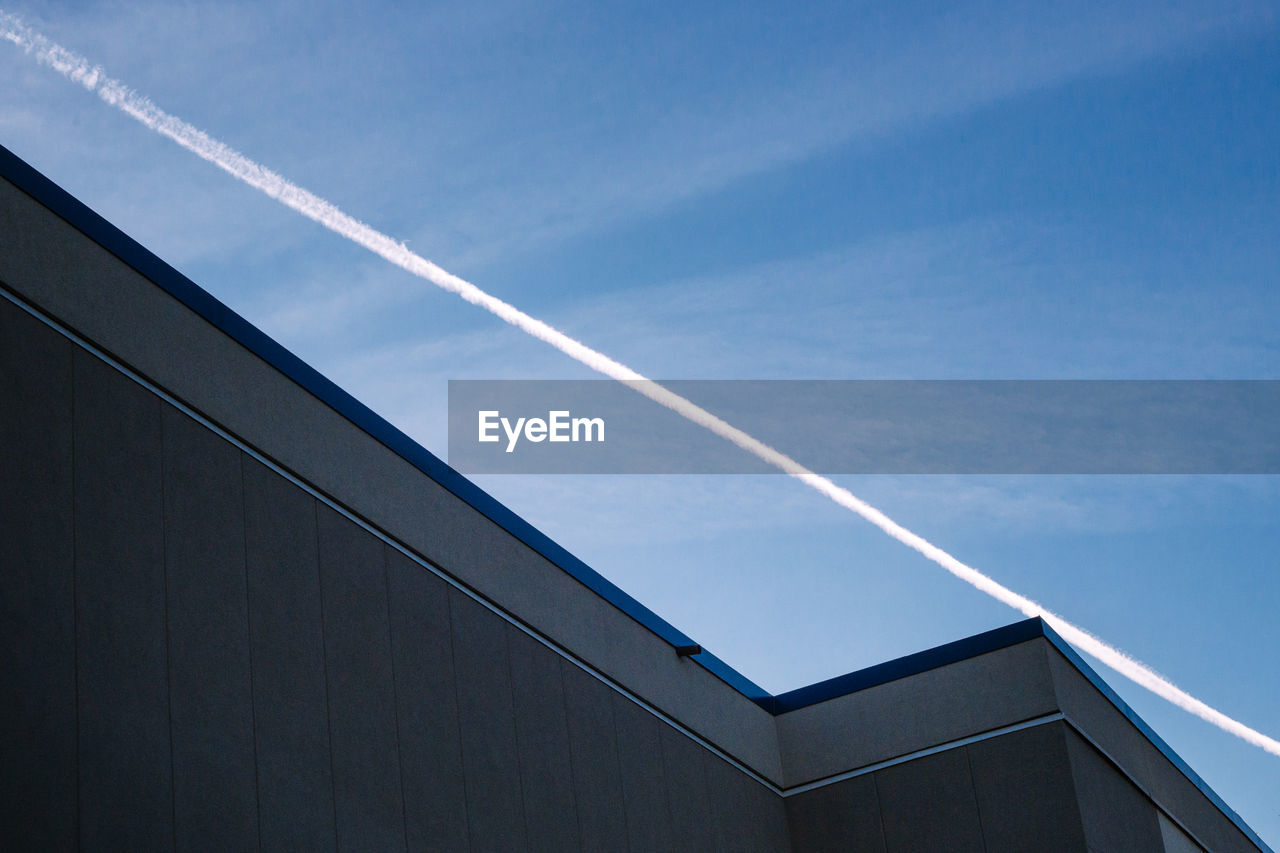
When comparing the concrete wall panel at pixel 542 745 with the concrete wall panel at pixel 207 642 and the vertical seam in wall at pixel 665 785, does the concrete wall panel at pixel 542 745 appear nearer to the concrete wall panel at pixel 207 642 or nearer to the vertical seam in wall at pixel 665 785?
the vertical seam in wall at pixel 665 785

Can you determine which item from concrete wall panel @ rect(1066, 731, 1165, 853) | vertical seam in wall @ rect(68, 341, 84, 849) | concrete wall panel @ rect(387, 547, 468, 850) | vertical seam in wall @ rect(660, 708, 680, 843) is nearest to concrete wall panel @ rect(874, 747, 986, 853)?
concrete wall panel @ rect(1066, 731, 1165, 853)

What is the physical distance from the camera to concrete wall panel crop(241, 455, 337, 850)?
997cm

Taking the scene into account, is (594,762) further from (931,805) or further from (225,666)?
(225,666)

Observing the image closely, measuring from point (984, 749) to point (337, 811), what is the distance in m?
8.77

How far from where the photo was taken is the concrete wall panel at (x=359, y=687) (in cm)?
1070

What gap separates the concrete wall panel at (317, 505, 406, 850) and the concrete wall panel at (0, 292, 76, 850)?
2.62 metres

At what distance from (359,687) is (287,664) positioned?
Answer: 89 cm

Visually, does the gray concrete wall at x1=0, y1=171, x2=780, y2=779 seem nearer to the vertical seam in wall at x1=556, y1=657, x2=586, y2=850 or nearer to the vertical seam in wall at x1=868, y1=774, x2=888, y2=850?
the vertical seam in wall at x1=556, y1=657, x2=586, y2=850

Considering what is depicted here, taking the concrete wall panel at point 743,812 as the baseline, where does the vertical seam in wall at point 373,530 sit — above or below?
above

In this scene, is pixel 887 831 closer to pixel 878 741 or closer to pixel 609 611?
pixel 878 741

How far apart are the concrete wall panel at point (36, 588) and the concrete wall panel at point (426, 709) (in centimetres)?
350

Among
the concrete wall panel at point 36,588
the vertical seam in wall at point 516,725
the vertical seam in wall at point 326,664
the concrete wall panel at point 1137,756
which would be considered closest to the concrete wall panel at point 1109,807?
the concrete wall panel at point 1137,756

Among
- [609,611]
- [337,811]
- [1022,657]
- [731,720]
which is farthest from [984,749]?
[337,811]

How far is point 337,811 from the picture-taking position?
10.5 m
